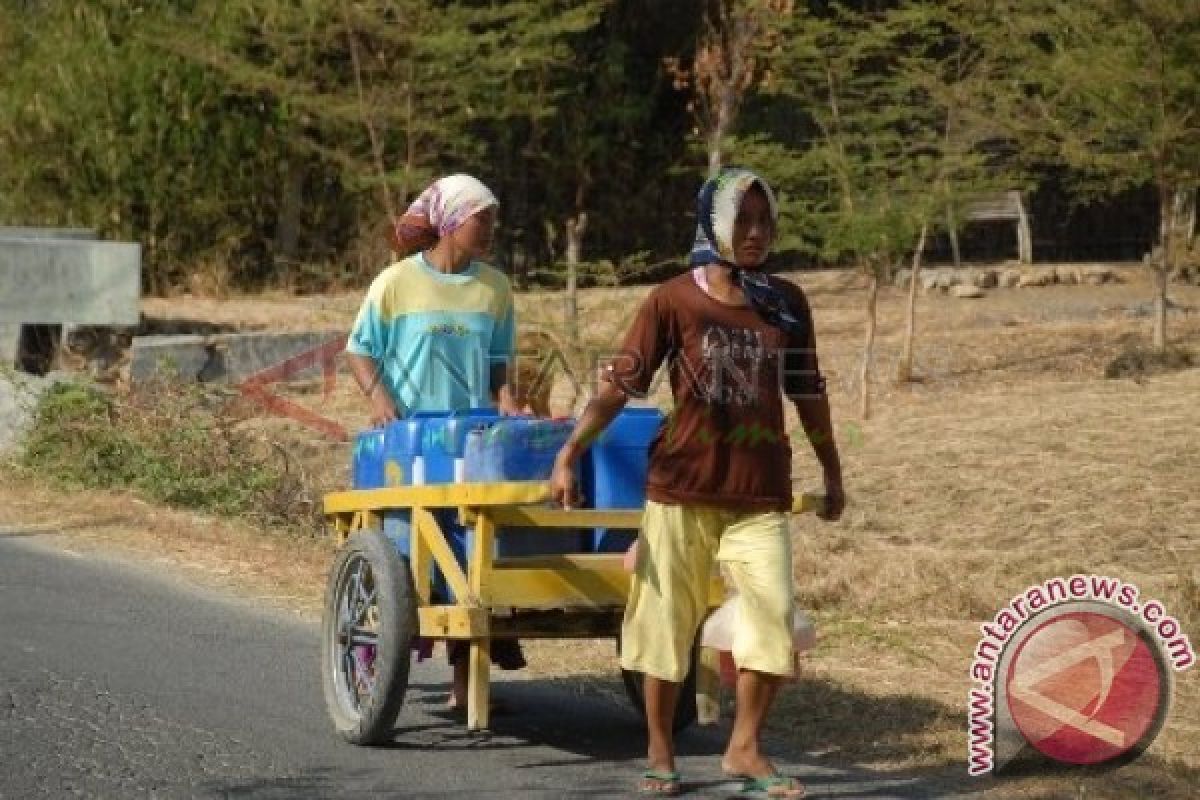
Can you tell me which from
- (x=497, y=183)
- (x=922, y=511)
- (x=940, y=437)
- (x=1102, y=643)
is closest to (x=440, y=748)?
(x=1102, y=643)

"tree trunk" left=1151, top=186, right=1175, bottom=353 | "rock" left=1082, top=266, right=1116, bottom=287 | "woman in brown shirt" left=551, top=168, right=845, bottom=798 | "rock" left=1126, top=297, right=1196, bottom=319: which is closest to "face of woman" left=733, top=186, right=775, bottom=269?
"woman in brown shirt" left=551, top=168, right=845, bottom=798

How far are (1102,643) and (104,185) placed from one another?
66.0 feet

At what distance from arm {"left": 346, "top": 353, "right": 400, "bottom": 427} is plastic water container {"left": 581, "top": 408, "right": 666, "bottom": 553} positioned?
900 millimetres

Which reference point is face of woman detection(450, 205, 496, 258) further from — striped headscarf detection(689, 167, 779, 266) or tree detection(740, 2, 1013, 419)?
tree detection(740, 2, 1013, 419)

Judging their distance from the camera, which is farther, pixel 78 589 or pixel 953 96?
pixel 953 96

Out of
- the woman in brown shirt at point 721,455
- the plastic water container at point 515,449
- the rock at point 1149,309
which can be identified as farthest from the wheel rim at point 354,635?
the rock at point 1149,309

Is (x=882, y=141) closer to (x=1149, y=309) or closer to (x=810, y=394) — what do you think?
(x=1149, y=309)

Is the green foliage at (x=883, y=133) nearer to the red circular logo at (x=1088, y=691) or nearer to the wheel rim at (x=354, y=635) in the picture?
the wheel rim at (x=354, y=635)

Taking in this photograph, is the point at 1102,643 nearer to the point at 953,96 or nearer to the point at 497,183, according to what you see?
the point at 953,96

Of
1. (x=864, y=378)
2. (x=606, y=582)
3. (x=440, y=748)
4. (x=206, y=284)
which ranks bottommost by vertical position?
(x=440, y=748)

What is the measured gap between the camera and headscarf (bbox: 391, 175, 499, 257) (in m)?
8.29

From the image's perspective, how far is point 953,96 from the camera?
19.8 meters

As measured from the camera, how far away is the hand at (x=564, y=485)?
6.97 m

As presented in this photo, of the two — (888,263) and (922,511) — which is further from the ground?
(888,263)
